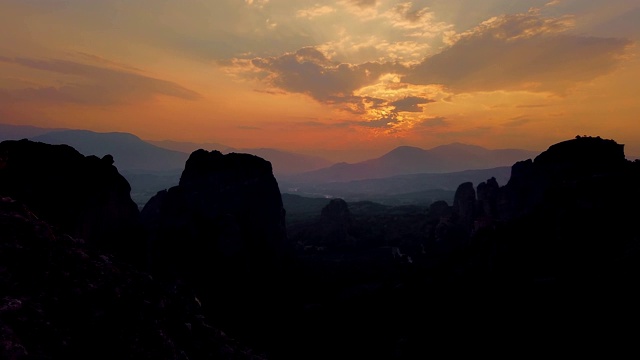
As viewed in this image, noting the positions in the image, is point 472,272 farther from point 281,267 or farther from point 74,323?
point 74,323

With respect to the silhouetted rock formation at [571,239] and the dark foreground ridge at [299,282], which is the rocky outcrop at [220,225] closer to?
the dark foreground ridge at [299,282]

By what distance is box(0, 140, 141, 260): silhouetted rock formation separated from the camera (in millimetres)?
49906

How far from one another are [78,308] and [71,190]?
163 feet

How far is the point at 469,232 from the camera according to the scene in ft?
415

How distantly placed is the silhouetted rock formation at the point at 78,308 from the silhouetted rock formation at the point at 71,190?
37.7 metres

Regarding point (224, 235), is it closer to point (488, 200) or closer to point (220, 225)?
point (220, 225)

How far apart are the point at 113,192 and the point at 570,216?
238ft

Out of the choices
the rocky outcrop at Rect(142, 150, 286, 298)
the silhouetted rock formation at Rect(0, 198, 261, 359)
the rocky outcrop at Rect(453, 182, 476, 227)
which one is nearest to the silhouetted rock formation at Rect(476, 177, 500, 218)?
the rocky outcrop at Rect(453, 182, 476, 227)

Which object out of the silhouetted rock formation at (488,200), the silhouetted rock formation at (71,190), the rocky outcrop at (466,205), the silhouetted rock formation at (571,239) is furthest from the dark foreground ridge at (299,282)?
the rocky outcrop at (466,205)

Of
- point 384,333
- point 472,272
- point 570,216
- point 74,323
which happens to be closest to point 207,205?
point 384,333

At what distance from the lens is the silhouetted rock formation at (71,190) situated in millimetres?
49906

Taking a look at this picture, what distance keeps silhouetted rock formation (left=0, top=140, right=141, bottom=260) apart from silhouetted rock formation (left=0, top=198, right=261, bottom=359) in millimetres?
37722

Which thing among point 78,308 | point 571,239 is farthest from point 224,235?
point 78,308

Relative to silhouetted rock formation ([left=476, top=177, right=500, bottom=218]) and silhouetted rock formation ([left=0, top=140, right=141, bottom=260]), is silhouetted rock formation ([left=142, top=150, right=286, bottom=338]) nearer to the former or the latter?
silhouetted rock formation ([left=0, top=140, right=141, bottom=260])
